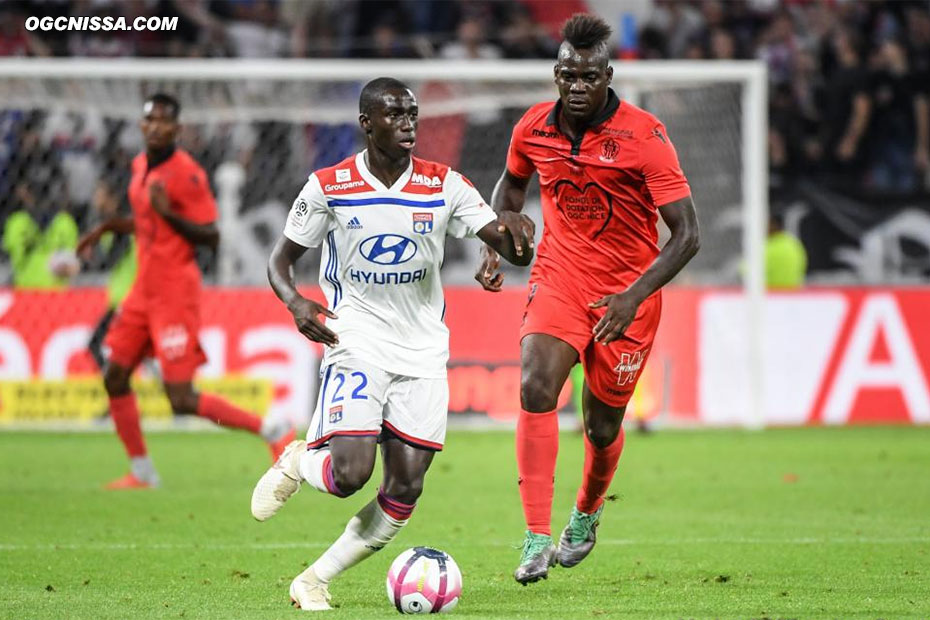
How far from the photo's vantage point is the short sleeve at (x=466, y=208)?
6.73 m

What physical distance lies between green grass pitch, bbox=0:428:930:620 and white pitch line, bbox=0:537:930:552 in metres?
0.02

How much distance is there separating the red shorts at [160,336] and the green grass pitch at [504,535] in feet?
2.97

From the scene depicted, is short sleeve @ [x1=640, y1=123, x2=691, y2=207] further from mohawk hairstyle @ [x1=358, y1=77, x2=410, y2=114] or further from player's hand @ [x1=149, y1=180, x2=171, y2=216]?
player's hand @ [x1=149, y1=180, x2=171, y2=216]

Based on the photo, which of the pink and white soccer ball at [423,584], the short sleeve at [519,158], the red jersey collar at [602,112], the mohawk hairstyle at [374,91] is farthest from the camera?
the short sleeve at [519,158]

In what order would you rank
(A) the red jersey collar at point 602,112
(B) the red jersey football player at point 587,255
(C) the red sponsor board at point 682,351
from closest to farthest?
(B) the red jersey football player at point 587,255 → (A) the red jersey collar at point 602,112 → (C) the red sponsor board at point 682,351

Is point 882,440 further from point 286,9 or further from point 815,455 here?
point 286,9

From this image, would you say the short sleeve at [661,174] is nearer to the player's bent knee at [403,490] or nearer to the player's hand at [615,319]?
the player's hand at [615,319]

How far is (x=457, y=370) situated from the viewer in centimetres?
1576

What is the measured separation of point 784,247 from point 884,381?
1933mm

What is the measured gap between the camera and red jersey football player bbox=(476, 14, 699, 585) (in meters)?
7.20

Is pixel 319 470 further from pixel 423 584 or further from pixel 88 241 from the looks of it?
pixel 88 241

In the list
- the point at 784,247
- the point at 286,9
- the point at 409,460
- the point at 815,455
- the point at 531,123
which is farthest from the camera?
the point at 286,9

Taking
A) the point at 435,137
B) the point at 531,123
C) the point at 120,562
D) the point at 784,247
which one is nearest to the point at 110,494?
the point at 120,562

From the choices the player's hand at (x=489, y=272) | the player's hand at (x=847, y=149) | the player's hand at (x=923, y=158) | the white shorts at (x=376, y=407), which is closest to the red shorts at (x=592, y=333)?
the player's hand at (x=489, y=272)
